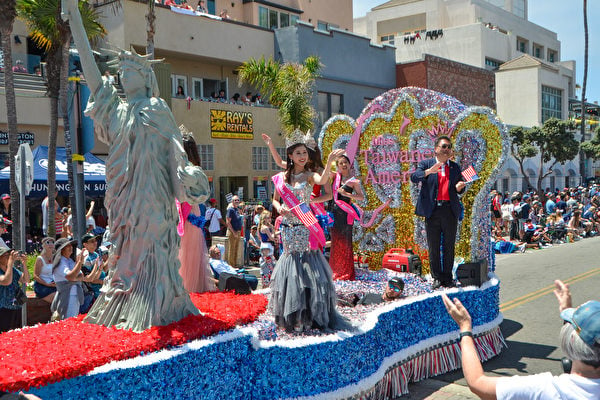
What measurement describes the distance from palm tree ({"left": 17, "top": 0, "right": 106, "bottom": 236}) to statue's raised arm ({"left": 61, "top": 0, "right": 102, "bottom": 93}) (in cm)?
871

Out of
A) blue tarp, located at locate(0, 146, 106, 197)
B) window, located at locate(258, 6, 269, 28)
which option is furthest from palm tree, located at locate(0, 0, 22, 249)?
window, located at locate(258, 6, 269, 28)

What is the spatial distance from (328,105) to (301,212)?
22.1 meters

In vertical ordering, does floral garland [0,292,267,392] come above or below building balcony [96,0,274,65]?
below

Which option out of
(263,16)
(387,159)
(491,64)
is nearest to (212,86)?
(263,16)

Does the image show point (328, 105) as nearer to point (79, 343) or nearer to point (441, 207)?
point (441, 207)

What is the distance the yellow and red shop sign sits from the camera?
21.7 meters

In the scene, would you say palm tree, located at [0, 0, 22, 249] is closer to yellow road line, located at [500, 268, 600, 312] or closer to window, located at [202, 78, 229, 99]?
yellow road line, located at [500, 268, 600, 312]

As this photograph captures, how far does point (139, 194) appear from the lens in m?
4.22

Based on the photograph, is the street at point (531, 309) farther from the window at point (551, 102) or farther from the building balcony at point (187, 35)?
the window at point (551, 102)

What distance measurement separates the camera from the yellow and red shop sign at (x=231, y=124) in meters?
21.7

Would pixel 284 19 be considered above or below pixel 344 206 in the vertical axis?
above

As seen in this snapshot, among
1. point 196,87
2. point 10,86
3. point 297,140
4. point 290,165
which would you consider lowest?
point 290,165

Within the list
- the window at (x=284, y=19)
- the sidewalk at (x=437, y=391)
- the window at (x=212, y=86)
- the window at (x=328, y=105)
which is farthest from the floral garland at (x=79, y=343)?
the window at (x=284, y=19)

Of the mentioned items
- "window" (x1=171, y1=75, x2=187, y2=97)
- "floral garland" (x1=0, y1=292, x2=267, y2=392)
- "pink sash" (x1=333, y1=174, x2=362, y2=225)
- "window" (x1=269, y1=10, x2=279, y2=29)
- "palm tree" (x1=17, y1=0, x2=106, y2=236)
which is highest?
"window" (x1=269, y1=10, x2=279, y2=29)
